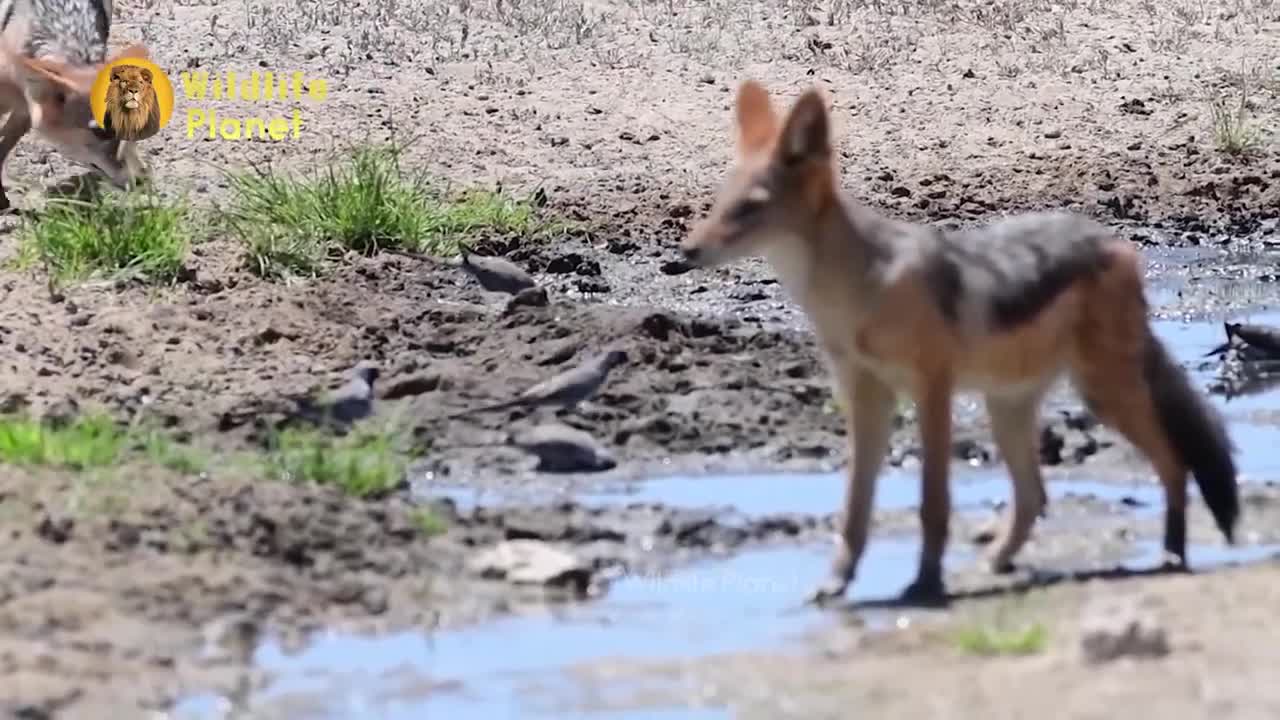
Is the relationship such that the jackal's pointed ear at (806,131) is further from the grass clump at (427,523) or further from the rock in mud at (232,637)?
the rock in mud at (232,637)

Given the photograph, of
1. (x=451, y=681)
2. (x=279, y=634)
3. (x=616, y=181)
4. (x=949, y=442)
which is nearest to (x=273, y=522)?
(x=279, y=634)

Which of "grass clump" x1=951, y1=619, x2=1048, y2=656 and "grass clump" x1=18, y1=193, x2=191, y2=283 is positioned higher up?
"grass clump" x1=951, y1=619, x2=1048, y2=656

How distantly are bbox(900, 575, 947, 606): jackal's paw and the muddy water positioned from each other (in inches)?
6.0

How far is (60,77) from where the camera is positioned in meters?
14.0

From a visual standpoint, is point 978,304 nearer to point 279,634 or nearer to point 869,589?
point 869,589

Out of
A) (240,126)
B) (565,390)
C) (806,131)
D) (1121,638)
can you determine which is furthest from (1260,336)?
(240,126)

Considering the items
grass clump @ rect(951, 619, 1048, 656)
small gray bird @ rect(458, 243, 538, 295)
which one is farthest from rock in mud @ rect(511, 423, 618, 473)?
small gray bird @ rect(458, 243, 538, 295)

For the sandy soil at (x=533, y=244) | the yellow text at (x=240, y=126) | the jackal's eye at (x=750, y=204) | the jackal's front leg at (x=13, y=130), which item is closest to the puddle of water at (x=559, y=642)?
the sandy soil at (x=533, y=244)

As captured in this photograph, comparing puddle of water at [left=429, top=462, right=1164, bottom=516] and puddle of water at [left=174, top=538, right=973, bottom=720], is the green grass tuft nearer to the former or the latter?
puddle of water at [left=174, top=538, right=973, bottom=720]

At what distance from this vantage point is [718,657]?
6477mm

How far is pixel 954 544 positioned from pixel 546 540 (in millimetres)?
1312

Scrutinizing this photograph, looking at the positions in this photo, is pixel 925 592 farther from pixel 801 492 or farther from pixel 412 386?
pixel 412 386

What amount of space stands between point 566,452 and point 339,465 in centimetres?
104

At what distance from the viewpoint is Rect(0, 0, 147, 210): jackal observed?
45.4 feet
